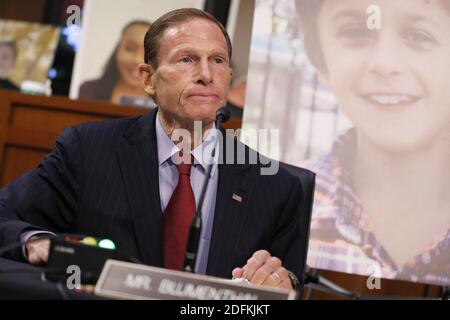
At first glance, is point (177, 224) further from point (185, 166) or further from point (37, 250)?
point (37, 250)

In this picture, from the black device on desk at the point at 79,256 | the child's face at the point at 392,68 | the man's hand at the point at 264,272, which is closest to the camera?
the black device on desk at the point at 79,256

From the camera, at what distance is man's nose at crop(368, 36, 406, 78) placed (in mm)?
3289

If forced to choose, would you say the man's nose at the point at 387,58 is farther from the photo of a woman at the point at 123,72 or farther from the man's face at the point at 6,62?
the man's face at the point at 6,62

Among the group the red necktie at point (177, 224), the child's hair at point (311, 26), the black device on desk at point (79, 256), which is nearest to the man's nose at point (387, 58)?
the child's hair at point (311, 26)

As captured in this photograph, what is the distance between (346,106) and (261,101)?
0.39 meters

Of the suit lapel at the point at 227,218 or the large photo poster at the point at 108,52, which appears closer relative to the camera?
the suit lapel at the point at 227,218

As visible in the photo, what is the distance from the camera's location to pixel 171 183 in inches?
85.0

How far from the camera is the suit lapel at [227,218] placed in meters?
2.07

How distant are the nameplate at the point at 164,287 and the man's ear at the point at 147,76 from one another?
3.66ft

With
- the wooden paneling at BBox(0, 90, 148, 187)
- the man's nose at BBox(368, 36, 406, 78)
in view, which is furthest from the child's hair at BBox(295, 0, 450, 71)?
the wooden paneling at BBox(0, 90, 148, 187)

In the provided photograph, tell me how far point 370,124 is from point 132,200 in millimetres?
1589

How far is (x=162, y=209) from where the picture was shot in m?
2.10
